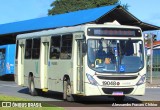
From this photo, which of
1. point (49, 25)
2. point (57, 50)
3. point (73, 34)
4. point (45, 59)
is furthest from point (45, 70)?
point (49, 25)

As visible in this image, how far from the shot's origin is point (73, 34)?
17.3 m

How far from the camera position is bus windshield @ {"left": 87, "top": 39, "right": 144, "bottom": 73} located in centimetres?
1609

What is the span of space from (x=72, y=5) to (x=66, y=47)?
215ft

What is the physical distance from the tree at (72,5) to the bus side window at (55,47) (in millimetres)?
60544

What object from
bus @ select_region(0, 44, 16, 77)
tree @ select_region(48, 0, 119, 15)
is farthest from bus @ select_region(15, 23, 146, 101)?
tree @ select_region(48, 0, 119, 15)

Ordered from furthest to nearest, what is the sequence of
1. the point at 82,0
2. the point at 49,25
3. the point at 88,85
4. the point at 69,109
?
the point at 82,0
the point at 49,25
the point at 88,85
the point at 69,109

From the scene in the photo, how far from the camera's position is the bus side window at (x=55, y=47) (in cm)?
1862

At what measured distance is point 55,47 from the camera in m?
18.8

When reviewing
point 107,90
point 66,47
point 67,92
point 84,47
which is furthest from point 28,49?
point 107,90

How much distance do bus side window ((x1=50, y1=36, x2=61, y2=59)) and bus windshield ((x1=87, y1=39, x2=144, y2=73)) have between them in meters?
2.67

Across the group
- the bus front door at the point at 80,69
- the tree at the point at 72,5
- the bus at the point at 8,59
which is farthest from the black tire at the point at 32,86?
the tree at the point at 72,5

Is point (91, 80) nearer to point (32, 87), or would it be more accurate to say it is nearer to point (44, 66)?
point (44, 66)

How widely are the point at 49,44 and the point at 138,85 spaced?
15.7 feet

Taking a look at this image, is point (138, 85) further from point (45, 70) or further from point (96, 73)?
point (45, 70)
